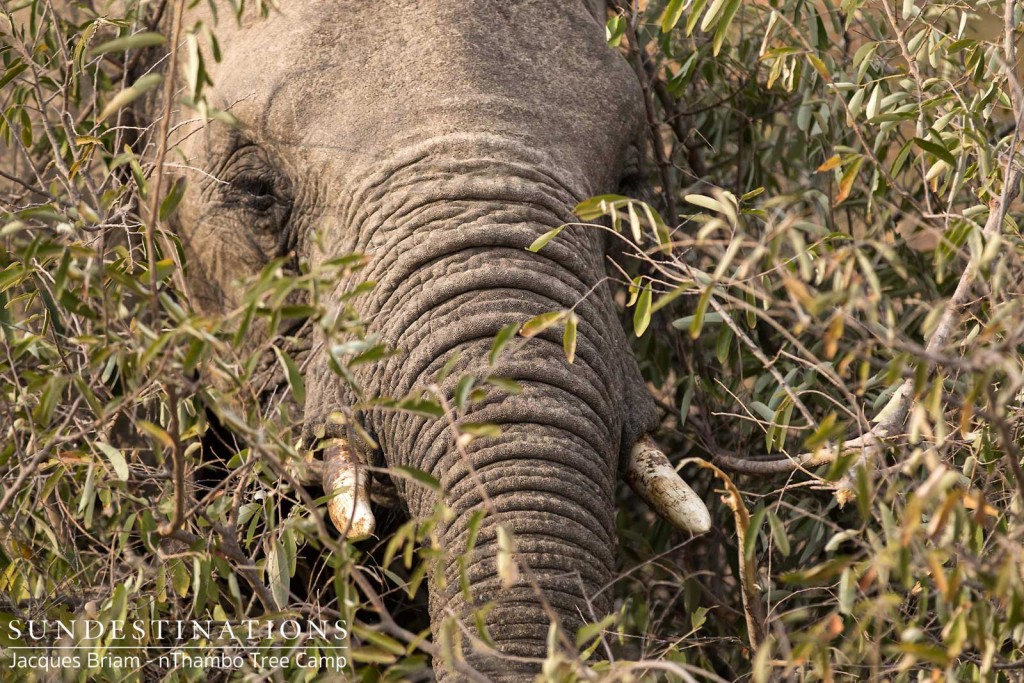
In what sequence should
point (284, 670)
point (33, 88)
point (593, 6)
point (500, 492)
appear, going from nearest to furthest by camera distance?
point (284, 670), point (500, 492), point (33, 88), point (593, 6)

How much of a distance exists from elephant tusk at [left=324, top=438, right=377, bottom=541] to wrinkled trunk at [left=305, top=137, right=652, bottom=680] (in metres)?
0.11

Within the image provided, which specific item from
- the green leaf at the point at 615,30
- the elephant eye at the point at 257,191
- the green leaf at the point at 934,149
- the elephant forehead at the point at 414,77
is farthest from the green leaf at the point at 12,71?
the green leaf at the point at 934,149

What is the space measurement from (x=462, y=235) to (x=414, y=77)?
0.43m

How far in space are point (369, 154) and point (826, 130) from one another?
150 centimetres

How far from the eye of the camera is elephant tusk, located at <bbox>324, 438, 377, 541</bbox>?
8.66 feet

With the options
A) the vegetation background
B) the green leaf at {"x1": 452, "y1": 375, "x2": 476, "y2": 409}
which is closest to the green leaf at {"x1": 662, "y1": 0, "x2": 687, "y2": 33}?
the vegetation background

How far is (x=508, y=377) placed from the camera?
8.81 feet

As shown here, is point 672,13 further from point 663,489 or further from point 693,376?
point 693,376

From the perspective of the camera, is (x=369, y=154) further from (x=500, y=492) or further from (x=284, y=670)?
(x=284, y=670)

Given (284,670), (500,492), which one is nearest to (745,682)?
(500,492)

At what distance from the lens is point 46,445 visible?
8.18 ft

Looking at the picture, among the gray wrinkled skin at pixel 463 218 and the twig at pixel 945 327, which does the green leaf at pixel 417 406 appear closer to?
the gray wrinkled skin at pixel 463 218

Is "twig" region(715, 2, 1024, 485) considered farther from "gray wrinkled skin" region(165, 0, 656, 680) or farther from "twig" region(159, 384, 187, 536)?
"twig" region(159, 384, 187, 536)

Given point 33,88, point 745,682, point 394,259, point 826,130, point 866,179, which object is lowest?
point 745,682
